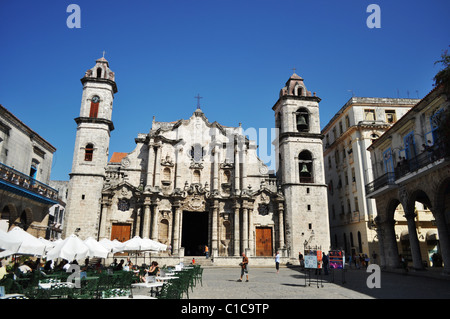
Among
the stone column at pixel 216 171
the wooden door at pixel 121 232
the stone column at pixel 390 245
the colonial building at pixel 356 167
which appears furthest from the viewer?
the stone column at pixel 216 171

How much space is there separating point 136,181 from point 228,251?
466 inches

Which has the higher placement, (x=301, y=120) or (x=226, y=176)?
(x=301, y=120)

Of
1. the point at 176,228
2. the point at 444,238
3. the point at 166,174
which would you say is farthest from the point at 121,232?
the point at 444,238

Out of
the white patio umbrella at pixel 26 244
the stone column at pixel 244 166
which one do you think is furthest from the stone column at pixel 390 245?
the white patio umbrella at pixel 26 244

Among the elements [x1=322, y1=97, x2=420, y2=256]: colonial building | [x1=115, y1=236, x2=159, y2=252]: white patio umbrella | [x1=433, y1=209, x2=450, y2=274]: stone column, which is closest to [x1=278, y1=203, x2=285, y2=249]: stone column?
[x1=322, y1=97, x2=420, y2=256]: colonial building

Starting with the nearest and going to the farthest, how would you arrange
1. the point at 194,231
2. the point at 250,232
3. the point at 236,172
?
1. the point at 250,232
2. the point at 236,172
3. the point at 194,231

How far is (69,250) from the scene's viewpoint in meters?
13.5

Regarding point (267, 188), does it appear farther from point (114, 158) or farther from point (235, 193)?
point (114, 158)

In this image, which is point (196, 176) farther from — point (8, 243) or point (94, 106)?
point (8, 243)

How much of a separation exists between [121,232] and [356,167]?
80.4ft

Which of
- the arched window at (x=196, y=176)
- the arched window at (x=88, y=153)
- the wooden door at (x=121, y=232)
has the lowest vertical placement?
the wooden door at (x=121, y=232)

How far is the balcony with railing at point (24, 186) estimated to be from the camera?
19969 mm

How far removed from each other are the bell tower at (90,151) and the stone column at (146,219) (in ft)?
13.7

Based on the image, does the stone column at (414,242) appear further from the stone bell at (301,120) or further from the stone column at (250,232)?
the stone bell at (301,120)
